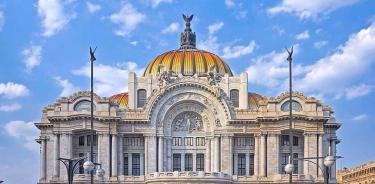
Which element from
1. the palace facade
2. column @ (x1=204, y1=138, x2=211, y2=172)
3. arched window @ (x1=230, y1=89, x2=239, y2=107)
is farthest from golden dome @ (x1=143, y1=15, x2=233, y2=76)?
column @ (x1=204, y1=138, x2=211, y2=172)

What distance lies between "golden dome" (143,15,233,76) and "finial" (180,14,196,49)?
119 cm

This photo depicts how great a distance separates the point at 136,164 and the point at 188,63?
628 inches

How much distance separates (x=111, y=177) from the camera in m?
87.1

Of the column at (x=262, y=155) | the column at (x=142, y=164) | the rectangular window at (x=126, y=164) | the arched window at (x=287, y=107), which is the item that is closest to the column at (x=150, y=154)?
the column at (x=142, y=164)

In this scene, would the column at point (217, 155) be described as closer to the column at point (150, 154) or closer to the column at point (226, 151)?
the column at point (226, 151)

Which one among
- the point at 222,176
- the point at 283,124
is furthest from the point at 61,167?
the point at 283,124

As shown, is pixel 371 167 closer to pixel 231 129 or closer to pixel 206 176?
pixel 231 129

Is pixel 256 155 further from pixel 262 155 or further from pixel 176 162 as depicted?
pixel 176 162

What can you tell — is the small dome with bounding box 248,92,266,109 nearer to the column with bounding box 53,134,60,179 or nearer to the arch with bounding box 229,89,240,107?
the arch with bounding box 229,89,240,107

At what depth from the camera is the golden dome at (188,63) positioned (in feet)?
322

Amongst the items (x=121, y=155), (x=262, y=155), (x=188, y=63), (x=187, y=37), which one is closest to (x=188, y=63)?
(x=188, y=63)

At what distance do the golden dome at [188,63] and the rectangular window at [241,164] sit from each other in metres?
12.3

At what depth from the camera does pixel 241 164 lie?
90.7m

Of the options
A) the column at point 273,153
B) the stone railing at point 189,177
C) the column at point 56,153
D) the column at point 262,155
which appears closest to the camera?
the stone railing at point 189,177
